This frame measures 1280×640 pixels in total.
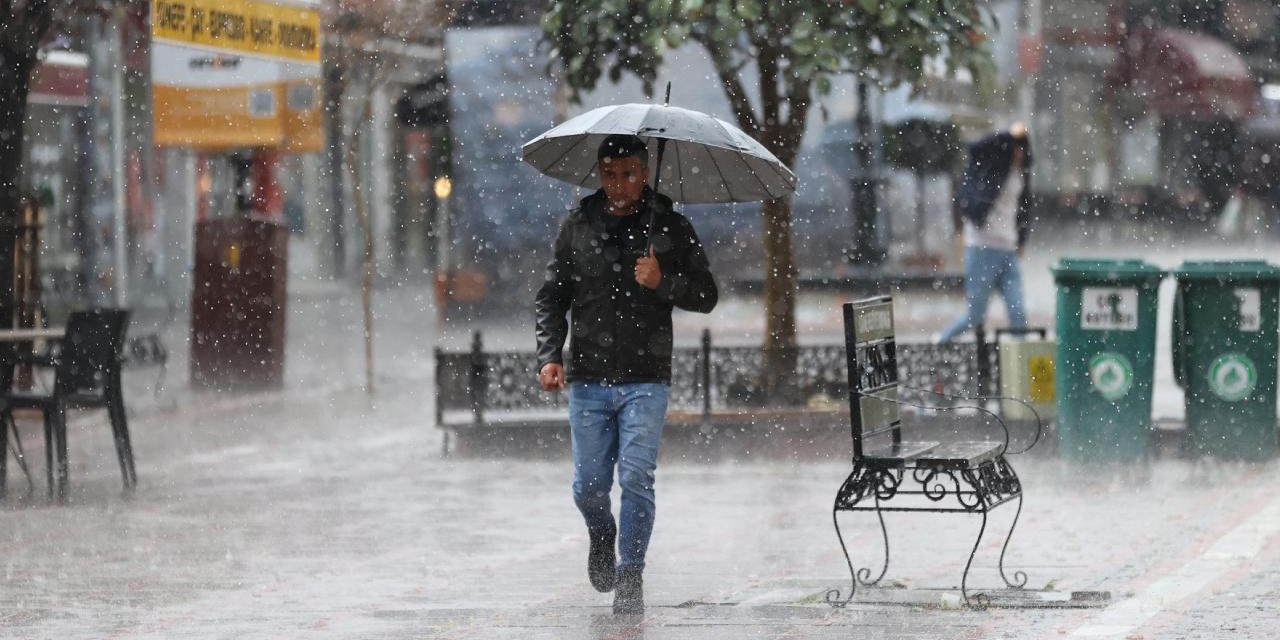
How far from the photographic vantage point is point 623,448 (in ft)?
23.9

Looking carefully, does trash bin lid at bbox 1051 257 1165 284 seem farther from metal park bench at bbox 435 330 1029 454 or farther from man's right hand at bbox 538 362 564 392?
man's right hand at bbox 538 362 564 392

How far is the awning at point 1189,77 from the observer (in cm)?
3897

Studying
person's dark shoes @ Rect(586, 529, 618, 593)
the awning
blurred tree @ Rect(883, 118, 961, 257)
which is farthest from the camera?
the awning

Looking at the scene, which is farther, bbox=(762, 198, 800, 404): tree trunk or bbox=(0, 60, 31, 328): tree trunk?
Answer: bbox=(0, 60, 31, 328): tree trunk

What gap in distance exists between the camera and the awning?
128 ft

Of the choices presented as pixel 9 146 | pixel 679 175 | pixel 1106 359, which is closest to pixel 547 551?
pixel 679 175

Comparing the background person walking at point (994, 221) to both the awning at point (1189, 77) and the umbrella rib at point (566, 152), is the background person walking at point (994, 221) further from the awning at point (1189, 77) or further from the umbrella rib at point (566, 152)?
the awning at point (1189, 77)

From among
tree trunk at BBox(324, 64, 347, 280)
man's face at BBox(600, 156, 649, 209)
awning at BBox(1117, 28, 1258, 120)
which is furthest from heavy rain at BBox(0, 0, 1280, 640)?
awning at BBox(1117, 28, 1258, 120)

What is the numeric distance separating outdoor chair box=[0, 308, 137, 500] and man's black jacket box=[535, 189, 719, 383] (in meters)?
4.42

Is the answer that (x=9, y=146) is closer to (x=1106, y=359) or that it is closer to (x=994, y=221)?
(x=994, y=221)

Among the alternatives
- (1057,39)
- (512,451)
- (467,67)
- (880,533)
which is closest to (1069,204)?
(1057,39)

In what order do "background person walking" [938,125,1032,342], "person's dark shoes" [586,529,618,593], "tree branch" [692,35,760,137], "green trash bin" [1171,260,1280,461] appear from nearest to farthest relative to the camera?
"person's dark shoes" [586,529,618,593]
"green trash bin" [1171,260,1280,461]
"tree branch" [692,35,760,137]
"background person walking" [938,125,1032,342]

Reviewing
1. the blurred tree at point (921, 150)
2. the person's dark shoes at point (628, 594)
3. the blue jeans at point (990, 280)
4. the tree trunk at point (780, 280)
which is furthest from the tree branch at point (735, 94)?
the blurred tree at point (921, 150)

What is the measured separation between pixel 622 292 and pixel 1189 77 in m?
34.3
